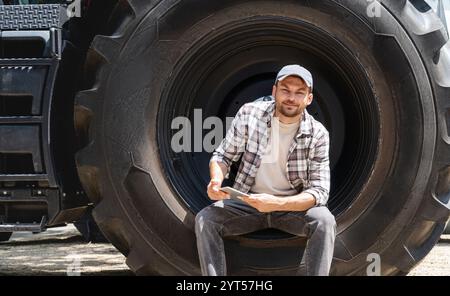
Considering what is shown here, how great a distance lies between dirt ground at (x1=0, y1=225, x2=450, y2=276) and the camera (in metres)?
4.65

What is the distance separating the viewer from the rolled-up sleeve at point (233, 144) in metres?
3.43

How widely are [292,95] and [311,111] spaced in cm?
40

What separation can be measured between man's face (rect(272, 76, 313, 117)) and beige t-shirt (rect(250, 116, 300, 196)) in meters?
0.08

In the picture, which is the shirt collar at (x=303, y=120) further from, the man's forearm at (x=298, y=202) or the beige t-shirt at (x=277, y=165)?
the man's forearm at (x=298, y=202)

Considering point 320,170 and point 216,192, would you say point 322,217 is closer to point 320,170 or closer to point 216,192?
point 320,170

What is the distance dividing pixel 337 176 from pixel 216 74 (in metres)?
0.70

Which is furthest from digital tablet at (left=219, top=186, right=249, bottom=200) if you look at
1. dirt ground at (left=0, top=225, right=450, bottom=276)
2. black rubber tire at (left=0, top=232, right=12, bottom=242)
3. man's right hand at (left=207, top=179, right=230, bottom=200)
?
black rubber tire at (left=0, top=232, right=12, bottom=242)

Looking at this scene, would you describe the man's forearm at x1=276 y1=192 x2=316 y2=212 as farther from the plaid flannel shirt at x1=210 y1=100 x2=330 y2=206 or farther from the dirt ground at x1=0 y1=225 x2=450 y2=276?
the dirt ground at x1=0 y1=225 x2=450 y2=276

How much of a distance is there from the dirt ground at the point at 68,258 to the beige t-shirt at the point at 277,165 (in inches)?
51.6

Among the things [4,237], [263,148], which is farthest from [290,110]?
[4,237]

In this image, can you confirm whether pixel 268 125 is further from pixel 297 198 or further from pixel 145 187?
pixel 145 187
